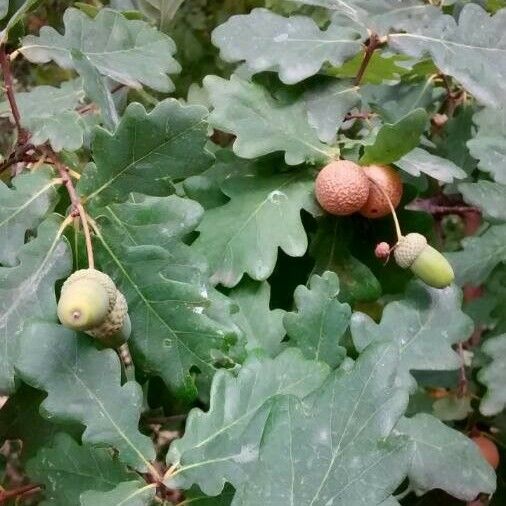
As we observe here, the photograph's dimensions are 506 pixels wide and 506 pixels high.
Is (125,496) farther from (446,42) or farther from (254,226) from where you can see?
(446,42)

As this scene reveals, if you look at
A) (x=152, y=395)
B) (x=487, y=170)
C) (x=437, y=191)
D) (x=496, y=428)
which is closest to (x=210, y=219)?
Result: (x=152, y=395)

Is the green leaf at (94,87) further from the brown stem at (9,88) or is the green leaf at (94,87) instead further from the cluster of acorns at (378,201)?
the cluster of acorns at (378,201)

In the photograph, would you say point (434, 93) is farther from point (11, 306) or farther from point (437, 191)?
point (11, 306)

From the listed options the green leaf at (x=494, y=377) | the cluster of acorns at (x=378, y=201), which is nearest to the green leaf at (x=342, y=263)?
the cluster of acorns at (x=378, y=201)

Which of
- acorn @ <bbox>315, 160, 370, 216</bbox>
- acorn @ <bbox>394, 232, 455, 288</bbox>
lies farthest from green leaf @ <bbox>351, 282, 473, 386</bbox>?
acorn @ <bbox>315, 160, 370, 216</bbox>

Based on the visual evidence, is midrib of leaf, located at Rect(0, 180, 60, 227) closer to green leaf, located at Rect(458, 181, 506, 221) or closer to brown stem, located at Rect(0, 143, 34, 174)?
brown stem, located at Rect(0, 143, 34, 174)

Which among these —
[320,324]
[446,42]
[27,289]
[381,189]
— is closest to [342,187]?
[381,189]
